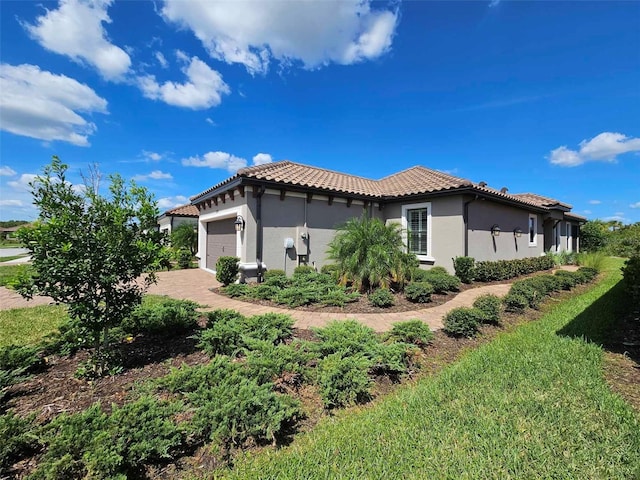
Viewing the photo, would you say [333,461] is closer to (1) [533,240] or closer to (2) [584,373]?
(2) [584,373]

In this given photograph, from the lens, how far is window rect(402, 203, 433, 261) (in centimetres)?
1136

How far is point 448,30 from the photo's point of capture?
331 inches

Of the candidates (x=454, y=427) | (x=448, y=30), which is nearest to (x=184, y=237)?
(x=448, y=30)

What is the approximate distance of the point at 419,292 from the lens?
23.8ft

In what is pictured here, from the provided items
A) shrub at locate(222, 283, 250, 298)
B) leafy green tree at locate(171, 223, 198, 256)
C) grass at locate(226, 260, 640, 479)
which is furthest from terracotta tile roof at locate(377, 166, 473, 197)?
leafy green tree at locate(171, 223, 198, 256)

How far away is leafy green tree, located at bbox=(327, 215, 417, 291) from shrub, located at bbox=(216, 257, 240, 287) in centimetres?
347

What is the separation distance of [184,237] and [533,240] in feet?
70.8

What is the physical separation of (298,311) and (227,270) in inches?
148

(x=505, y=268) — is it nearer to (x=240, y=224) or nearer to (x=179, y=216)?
(x=240, y=224)

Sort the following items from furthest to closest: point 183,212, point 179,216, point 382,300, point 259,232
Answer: point 183,212 → point 179,216 → point 259,232 → point 382,300

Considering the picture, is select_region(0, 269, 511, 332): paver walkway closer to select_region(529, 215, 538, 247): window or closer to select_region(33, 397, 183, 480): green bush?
select_region(33, 397, 183, 480): green bush

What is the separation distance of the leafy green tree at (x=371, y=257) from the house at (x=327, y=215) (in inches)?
60.7

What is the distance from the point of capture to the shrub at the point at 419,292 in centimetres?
727

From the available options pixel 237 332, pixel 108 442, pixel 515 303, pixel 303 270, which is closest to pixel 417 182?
pixel 303 270
